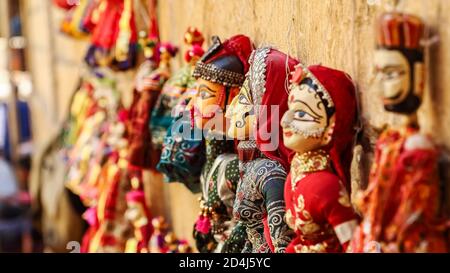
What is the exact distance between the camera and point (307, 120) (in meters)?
2.84

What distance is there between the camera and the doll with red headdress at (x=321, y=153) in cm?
280

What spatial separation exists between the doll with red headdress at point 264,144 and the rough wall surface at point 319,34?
0.47 feet

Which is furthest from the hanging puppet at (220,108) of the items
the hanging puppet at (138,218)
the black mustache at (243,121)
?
the hanging puppet at (138,218)

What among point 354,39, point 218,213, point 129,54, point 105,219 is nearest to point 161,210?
point 105,219

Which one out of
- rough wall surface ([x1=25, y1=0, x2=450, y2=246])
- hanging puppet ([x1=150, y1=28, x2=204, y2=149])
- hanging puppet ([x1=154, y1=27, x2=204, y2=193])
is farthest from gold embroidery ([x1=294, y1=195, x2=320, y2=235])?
hanging puppet ([x1=150, y1=28, x2=204, y2=149])

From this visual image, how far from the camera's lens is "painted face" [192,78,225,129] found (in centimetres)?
353

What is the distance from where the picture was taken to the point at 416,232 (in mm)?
2484

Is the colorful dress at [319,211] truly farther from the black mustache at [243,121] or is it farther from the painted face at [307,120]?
the black mustache at [243,121]

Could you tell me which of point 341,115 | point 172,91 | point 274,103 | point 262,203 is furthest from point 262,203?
point 172,91

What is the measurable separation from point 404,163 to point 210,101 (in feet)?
3.77

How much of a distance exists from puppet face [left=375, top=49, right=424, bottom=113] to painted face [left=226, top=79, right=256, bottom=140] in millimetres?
745

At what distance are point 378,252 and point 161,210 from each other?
2663 millimetres

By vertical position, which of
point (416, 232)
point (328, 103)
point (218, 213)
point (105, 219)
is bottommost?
point (105, 219)

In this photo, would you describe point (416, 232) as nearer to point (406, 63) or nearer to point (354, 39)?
point (406, 63)
